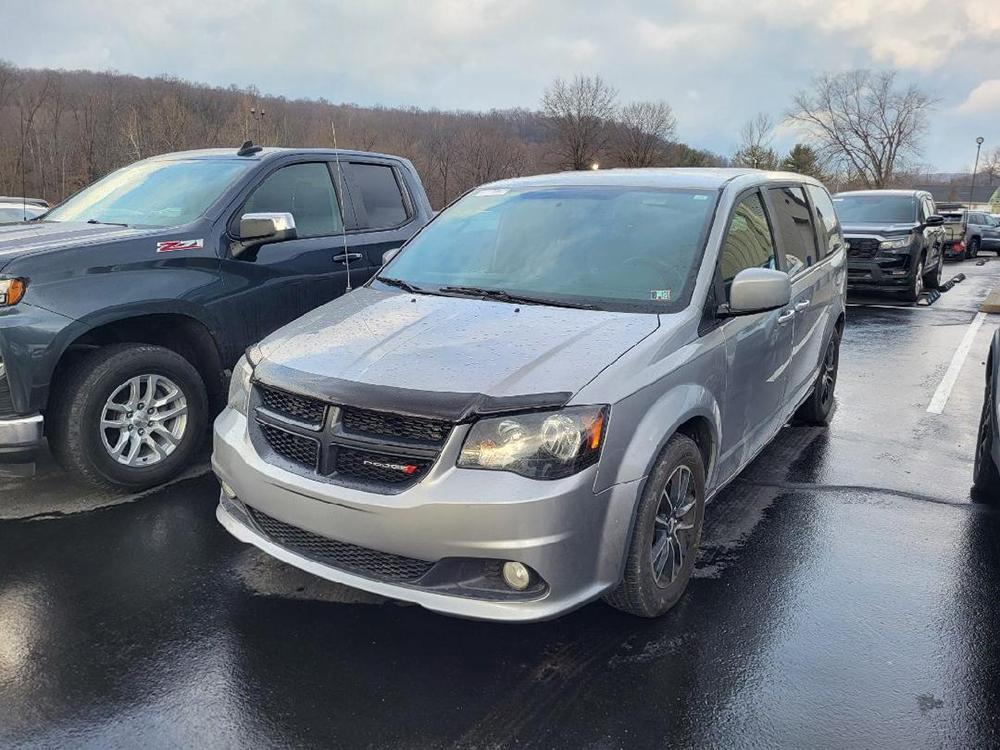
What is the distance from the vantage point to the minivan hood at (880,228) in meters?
12.5

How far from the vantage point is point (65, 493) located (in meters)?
4.40

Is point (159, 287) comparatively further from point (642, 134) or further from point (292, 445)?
point (642, 134)

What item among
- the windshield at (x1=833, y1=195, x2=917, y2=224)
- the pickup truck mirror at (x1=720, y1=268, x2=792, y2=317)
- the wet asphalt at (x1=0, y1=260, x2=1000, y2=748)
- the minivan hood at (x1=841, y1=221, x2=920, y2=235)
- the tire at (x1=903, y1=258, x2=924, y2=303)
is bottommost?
the wet asphalt at (x1=0, y1=260, x2=1000, y2=748)

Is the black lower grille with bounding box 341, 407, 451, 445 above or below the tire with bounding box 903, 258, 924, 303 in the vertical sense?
below

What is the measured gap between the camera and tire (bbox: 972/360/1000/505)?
407cm

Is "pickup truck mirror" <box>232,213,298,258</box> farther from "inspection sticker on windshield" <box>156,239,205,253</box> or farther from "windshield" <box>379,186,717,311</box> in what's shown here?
"windshield" <box>379,186,717,311</box>

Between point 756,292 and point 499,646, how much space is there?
1.82m

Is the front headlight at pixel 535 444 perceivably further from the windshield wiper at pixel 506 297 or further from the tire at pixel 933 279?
the tire at pixel 933 279

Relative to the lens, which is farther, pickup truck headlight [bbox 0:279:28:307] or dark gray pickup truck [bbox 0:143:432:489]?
dark gray pickup truck [bbox 0:143:432:489]

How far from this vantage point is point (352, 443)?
8.82ft

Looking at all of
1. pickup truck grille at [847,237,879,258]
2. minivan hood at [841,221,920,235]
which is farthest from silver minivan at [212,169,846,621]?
minivan hood at [841,221,920,235]

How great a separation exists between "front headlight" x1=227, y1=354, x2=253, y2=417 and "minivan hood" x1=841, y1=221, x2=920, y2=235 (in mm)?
11591

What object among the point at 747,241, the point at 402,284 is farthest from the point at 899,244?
the point at 402,284

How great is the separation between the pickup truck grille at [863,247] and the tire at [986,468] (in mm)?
8839
